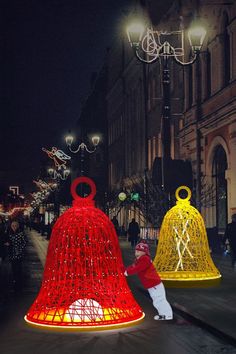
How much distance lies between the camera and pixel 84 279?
10500 millimetres

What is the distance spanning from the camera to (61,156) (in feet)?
186

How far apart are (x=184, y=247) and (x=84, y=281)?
605 cm

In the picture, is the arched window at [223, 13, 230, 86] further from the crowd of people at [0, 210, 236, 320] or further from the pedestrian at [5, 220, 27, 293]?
the pedestrian at [5, 220, 27, 293]

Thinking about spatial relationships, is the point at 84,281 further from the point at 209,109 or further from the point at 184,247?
the point at 209,109

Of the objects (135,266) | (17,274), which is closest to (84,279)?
(135,266)

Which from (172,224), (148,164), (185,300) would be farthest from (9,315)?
(148,164)

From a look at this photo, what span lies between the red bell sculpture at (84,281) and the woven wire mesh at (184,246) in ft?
16.0

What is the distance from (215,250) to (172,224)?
44.9 feet

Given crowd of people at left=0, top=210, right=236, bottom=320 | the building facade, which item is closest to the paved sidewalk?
crowd of people at left=0, top=210, right=236, bottom=320

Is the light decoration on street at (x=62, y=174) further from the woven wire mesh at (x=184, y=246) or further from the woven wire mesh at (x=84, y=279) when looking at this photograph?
the woven wire mesh at (x=84, y=279)

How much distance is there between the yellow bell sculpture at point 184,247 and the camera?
1611 cm

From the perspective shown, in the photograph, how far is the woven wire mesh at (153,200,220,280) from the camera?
16125mm

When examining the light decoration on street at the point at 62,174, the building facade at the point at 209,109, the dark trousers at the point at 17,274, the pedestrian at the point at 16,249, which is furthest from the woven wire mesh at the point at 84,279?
the light decoration on street at the point at 62,174

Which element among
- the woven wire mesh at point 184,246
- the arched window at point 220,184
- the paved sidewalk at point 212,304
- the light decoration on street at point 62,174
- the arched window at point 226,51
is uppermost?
the arched window at point 226,51
